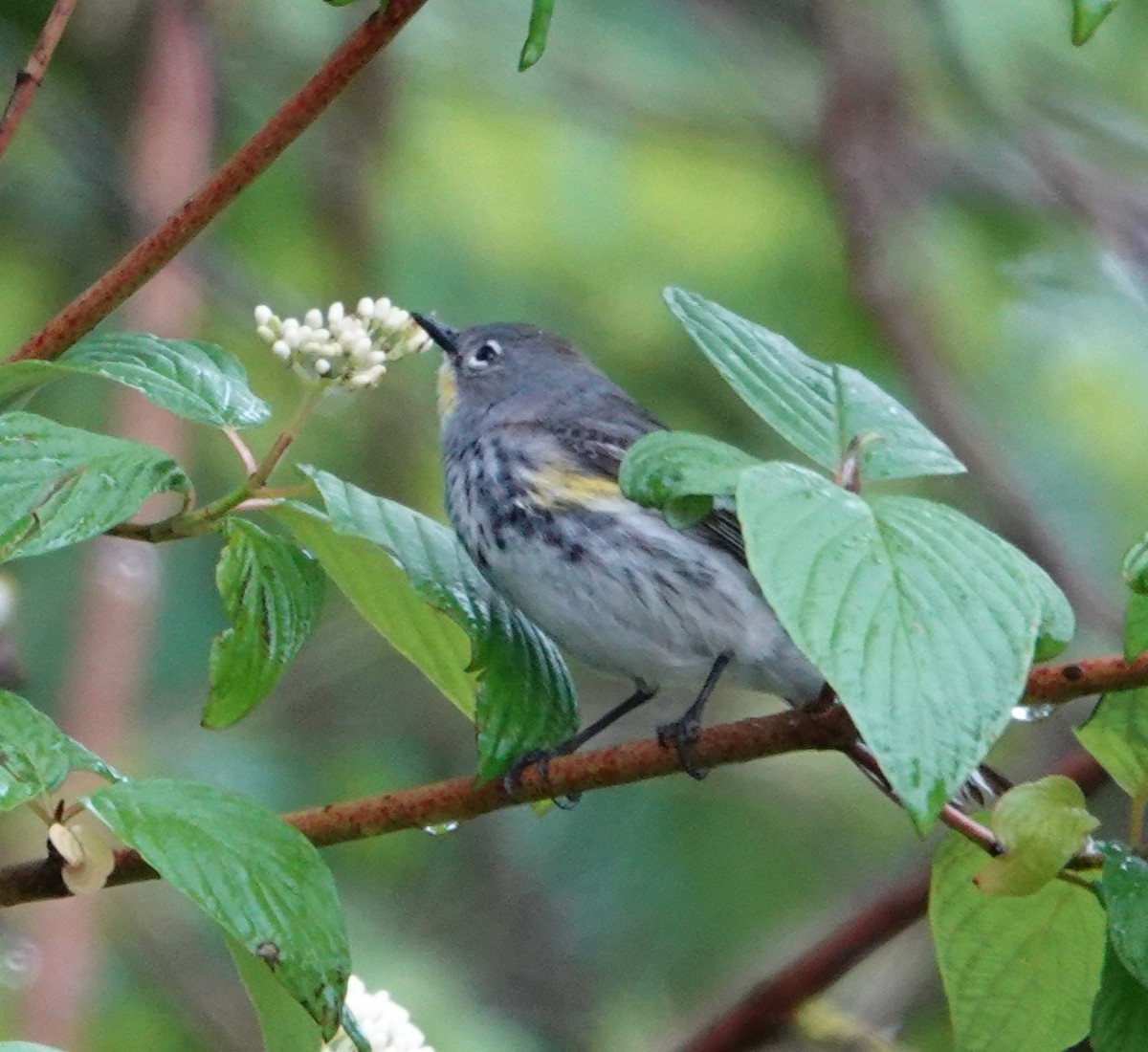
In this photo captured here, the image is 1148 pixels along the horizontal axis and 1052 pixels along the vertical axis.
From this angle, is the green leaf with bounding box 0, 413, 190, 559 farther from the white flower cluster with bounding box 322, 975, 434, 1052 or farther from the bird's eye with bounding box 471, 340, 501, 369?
the bird's eye with bounding box 471, 340, 501, 369

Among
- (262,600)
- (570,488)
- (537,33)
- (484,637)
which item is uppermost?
(537,33)

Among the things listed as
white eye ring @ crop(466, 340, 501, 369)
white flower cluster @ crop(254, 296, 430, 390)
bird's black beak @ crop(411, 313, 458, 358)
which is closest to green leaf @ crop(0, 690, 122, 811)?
white flower cluster @ crop(254, 296, 430, 390)

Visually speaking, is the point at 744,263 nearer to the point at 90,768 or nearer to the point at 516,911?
the point at 516,911

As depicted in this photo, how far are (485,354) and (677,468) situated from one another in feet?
7.68

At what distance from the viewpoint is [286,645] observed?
6.31 feet

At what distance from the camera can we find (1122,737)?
5.74 ft

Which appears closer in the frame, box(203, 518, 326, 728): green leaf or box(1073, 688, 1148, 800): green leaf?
box(1073, 688, 1148, 800): green leaf

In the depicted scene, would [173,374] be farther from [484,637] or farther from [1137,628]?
[1137,628]

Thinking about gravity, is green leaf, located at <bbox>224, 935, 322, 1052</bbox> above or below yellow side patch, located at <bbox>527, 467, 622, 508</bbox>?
above

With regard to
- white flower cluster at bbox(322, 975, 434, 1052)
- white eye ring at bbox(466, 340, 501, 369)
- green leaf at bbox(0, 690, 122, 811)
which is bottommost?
white eye ring at bbox(466, 340, 501, 369)

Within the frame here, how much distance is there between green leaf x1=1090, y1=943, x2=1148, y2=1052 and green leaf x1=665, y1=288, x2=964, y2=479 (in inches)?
19.0

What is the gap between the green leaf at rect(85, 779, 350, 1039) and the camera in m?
1.50

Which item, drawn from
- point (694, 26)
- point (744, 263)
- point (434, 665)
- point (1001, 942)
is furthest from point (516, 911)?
point (1001, 942)

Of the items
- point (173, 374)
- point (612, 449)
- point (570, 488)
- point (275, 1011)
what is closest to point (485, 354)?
point (612, 449)
